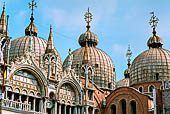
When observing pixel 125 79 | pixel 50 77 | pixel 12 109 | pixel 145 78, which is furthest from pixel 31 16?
pixel 125 79

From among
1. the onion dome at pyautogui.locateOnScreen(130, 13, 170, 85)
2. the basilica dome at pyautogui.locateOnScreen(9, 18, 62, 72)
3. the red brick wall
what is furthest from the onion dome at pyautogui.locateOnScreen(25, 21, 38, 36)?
the onion dome at pyautogui.locateOnScreen(130, 13, 170, 85)

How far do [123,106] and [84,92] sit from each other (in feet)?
18.5

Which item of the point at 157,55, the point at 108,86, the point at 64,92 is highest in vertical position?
the point at 157,55

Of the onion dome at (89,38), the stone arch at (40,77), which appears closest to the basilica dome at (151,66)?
the onion dome at (89,38)

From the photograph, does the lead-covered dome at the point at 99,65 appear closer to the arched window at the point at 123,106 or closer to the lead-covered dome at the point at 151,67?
the lead-covered dome at the point at 151,67

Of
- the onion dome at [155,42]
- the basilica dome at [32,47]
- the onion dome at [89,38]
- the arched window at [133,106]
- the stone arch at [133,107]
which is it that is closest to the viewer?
the stone arch at [133,107]

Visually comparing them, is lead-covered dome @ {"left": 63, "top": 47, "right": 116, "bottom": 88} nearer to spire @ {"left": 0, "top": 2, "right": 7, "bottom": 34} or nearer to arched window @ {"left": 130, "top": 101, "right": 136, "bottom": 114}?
arched window @ {"left": 130, "top": 101, "right": 136, "bottom": 114}

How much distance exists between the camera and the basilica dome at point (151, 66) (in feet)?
141

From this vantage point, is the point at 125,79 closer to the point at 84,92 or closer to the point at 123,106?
the point at 123,106

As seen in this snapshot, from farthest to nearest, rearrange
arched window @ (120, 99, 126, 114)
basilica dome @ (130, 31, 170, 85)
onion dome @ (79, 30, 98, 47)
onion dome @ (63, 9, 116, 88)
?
onion dome @ (79, 30, 98, 47)
onion dome @ (63, 9, 116, 88)
basilica dome @ (130, 31, 170, 85)
arched window @ (120, 99, 126, 114)

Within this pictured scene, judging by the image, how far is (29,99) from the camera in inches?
1179

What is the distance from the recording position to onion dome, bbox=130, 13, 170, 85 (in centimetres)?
4294

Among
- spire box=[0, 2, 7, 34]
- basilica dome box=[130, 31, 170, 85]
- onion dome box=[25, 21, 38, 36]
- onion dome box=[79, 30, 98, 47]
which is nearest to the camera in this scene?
spire box=[0, 2, 7, 34]

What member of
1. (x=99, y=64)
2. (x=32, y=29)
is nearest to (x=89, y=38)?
(x=99, y=64)
